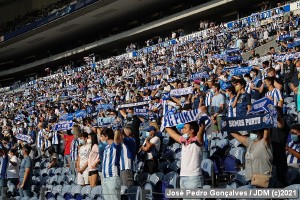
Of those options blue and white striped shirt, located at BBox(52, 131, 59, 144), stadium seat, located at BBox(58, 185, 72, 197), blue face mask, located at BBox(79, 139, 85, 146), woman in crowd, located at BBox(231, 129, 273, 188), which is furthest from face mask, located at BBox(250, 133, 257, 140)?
blue and white striped shirt, located at BBox(52, 131, 59, 144)

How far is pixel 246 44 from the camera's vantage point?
19219mm

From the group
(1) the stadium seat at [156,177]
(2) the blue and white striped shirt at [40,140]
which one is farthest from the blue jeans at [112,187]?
(2) the blue and white striped shirt at [40,140]

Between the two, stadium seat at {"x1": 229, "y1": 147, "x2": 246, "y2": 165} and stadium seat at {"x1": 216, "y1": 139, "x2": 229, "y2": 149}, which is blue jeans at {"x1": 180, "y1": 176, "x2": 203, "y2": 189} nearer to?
stadium seat at {"x1": 229, "y1": 147, "x2": 246, "y2": 165}

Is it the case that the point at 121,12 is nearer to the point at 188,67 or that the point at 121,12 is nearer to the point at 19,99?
the point at 19,99

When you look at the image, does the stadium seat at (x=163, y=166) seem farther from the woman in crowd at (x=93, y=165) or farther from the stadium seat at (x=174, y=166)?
the woman in crowd at (x=93, y=165)

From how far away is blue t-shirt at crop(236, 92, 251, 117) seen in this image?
8656 millimetres

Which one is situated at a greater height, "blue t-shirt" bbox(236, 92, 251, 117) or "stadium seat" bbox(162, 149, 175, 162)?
"blue t-shirt" bbox(236, 92, 251, 117)

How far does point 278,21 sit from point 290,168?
15.1 m

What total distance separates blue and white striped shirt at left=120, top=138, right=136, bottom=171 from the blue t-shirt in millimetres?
2033

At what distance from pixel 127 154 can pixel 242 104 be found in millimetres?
2290

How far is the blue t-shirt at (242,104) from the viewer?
8656mm

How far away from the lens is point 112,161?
740 cm

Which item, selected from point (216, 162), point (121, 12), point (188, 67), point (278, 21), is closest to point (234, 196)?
point (216, 162)

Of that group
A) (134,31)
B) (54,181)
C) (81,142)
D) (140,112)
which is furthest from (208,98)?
(134,31)
